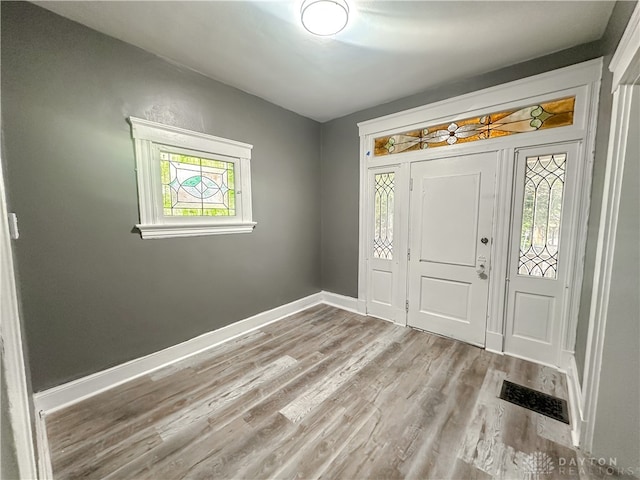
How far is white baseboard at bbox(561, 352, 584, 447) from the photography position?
163 cm

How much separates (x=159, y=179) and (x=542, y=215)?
3.52m

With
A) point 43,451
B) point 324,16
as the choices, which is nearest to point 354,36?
point 324,16

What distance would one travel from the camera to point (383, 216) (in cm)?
344

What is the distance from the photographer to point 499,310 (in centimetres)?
263

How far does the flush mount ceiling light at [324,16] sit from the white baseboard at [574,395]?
2.96 m

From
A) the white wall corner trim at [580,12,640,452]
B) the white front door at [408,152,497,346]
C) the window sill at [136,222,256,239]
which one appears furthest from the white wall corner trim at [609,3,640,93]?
the window sill at [136,222,256,239]

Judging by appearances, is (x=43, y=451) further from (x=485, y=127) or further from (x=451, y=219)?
(x=485, y=127)

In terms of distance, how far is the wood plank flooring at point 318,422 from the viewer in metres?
1.48

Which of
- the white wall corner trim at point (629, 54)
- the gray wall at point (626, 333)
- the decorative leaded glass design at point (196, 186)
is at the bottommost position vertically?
the gray wall at point (626, 333)

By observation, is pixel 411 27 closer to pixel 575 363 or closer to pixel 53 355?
pixel 575 363

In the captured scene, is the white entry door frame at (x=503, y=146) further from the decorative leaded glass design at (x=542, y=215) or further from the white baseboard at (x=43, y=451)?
the white baseboard at (x=43, y=451)

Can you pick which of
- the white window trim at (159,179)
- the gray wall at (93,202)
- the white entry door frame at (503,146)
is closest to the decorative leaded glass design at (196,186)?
the white window trim at (159,179)

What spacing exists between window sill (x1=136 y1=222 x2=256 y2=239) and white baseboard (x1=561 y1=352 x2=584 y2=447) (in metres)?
3.14

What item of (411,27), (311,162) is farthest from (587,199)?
(311,162)
